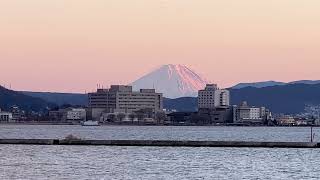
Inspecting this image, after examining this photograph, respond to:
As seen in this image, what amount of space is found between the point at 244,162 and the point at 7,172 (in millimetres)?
18762

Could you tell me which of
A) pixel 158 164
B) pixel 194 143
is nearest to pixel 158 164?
pixel 158 164

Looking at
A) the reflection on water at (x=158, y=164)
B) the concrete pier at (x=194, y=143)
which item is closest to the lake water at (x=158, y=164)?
the reflection on water at (x=158, y=164)

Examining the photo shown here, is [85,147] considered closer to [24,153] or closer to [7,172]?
[24,153]

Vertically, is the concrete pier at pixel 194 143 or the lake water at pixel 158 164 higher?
the concrete pier at pixel 194 143

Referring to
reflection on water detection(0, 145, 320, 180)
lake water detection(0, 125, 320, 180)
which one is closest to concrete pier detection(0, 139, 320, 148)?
lake water detection(0, 125, 320, 180)

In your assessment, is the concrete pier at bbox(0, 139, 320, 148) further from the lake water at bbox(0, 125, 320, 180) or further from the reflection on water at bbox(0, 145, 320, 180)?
the reflection on water at bbox(0, 145, 320, 180)

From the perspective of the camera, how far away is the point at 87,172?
5544cm

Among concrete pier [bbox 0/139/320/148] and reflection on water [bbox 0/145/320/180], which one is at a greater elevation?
concrete pier [bbox 0/139/320/148]

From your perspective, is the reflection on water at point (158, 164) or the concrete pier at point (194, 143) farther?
the concrete pier at point (194, 143)

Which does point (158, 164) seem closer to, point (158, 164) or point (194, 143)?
point (158, 164)

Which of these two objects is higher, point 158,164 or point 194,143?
point 194,143

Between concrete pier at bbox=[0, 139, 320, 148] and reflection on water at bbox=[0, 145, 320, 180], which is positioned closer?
reflection on water at bbox=[0, 145, 320, 180]

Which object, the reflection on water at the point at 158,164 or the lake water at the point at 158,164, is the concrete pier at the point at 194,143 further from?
the reflection on water at the point at 158,164

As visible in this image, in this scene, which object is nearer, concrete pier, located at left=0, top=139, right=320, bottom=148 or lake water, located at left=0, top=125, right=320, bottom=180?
lake water, located at left=0, top=125, right=320, bottom=180
